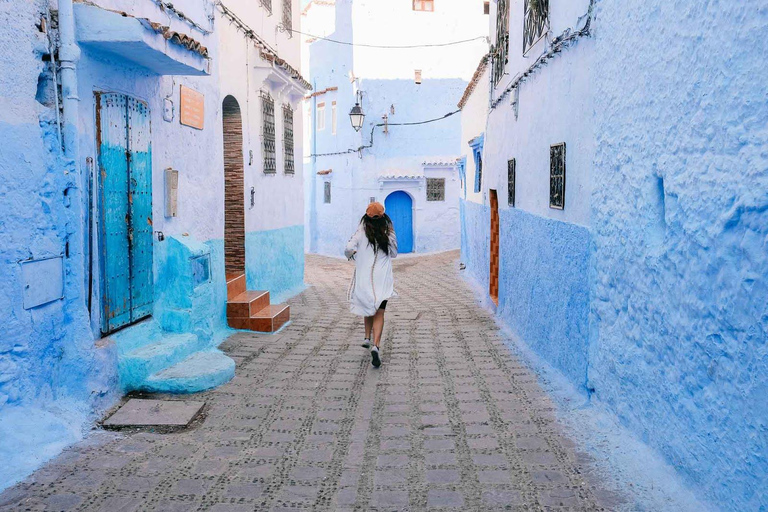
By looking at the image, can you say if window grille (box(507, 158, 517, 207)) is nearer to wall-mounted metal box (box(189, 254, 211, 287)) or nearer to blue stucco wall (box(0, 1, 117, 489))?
wall-mounted metal box (box(189, 254, 211, 287))

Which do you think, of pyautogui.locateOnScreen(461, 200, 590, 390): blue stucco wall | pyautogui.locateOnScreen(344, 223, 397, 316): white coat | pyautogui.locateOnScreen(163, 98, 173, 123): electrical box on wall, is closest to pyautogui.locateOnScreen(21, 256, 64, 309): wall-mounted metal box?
pyautogui.locateOnScreen(163, 98, 173, 123): electrical box on wall

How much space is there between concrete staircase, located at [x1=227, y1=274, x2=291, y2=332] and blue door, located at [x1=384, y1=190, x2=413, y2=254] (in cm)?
1545

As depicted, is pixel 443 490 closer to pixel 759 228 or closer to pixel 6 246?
pixel 759 228

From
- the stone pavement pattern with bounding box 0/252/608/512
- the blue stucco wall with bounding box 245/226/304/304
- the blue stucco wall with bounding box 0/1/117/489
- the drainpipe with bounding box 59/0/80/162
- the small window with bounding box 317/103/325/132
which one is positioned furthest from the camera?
the small window with bounding box 317/103/325/132

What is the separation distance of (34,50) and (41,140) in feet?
1.95

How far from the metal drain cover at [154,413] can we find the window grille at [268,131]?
5.97 meters

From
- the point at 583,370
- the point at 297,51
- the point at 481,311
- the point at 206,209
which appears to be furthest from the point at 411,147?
the point at 583,370

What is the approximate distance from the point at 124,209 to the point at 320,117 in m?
20.5

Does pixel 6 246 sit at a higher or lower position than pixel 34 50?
lower

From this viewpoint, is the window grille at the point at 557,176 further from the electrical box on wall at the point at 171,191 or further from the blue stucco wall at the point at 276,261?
the blue stucco wall at the point at 276,261

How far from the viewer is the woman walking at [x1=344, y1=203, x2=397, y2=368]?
23.1 feet

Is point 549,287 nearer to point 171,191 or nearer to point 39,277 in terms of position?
point 171,191

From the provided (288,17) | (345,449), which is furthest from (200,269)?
(288,17)

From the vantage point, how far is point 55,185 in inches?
185
